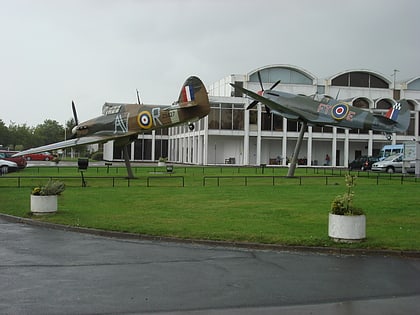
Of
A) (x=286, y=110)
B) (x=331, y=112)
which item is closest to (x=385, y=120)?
(x=331, y=112)

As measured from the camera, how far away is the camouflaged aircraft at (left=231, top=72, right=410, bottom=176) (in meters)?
35.3

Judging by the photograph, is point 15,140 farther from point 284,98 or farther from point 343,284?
point 343,284

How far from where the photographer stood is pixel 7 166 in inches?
1671

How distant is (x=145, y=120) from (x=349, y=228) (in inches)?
975

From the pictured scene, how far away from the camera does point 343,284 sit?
8.36 metres

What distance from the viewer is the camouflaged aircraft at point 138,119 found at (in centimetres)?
3394

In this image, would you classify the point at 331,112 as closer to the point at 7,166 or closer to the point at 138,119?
the point at 138,119

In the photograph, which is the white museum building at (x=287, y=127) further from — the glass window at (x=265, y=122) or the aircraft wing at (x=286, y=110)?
the aircraft wing at (x=286, y=110)

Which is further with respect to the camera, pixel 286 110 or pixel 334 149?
pixel 334 149

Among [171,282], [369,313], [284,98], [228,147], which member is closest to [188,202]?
[171,282]

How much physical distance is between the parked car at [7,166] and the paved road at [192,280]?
105 ft

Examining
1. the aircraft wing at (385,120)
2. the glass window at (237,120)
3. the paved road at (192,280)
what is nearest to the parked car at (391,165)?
the aircraft wing at (385,120)

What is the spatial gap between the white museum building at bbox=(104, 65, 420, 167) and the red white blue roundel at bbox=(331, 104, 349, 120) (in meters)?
30.1

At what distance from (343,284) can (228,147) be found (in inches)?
2495
